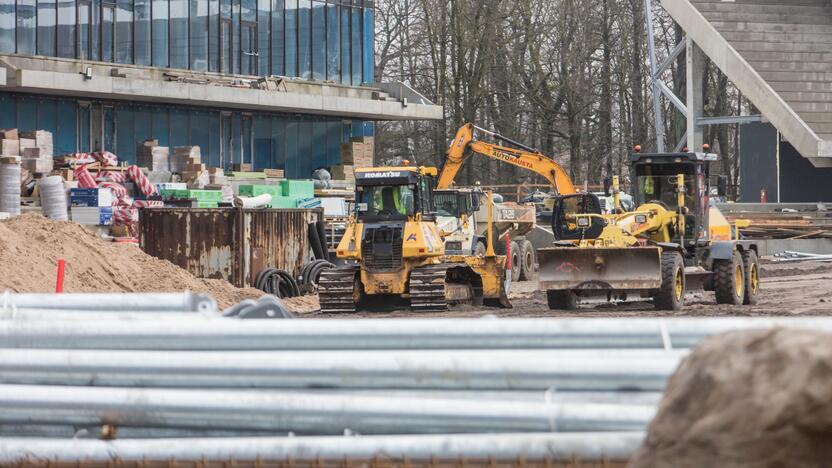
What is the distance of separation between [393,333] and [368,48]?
48.7 metres

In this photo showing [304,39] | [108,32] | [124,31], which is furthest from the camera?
[304,39]

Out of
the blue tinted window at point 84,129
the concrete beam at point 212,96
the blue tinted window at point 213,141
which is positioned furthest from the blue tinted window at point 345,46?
the blue tinted window at point 84,129

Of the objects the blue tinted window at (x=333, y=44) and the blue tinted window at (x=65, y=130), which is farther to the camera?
the blue tinted window at (x=333, y=44)

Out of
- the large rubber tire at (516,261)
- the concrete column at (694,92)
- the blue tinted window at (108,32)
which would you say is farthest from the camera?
the concrete column at (694,92)

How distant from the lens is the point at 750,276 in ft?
76.0

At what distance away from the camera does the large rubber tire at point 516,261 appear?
33406mm

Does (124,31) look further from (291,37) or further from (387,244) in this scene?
(387,244)

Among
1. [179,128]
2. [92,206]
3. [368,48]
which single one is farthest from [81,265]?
[368,48]

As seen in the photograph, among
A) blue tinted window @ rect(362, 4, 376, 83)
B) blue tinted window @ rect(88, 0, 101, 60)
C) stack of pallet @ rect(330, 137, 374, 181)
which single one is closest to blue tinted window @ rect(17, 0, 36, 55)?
blue tinted window @ rect(88, 0, 101, 60)

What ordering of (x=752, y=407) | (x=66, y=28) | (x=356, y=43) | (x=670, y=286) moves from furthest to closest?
(x=356, y=43) < (x=66, y=28) < (x=670, y=286) < (x=752, y=407)

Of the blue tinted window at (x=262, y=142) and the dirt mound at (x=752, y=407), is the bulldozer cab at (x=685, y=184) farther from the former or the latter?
the blue tinted window at (x=262, y=142)

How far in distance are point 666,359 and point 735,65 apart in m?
43.2

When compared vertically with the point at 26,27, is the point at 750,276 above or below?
below

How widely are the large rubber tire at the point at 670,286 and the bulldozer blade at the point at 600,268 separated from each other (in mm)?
277
